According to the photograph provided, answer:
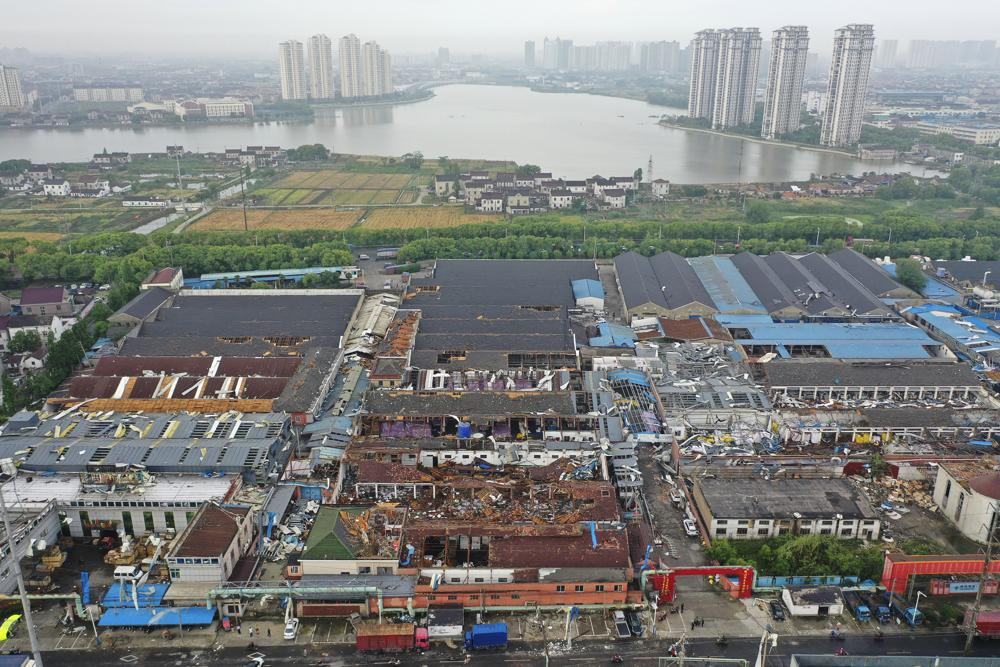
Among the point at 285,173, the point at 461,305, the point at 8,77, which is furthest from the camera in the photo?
the point at 8,77

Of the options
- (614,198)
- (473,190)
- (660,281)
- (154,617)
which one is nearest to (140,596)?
(154,617)

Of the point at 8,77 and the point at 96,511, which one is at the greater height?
the point at 8,77

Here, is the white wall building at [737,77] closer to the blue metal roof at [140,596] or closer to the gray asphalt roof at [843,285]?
the gray asphalt roof at [843,285]

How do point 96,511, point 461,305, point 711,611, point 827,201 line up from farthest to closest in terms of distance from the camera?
point 827,201 → point 461,305 → point 96,511 → point 711,611

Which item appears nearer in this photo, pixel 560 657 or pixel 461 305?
pixel 560 657

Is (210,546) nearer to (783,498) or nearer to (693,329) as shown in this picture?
(783,498)

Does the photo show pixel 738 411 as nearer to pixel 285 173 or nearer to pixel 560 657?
pixel 560 657

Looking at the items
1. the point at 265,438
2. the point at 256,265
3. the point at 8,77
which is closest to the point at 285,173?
the point at 256,265
